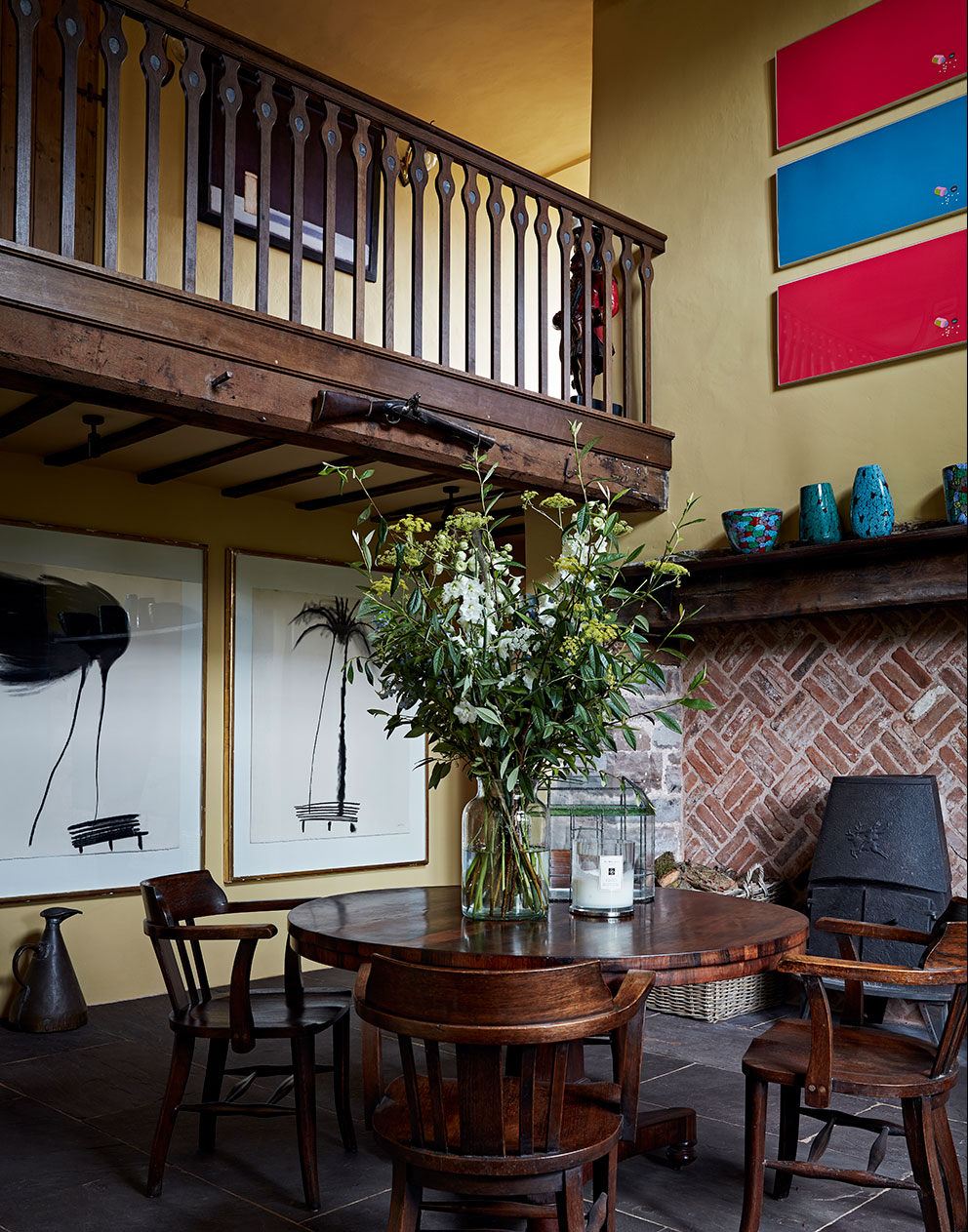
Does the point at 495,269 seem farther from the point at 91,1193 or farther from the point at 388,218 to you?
the point at 91,1193

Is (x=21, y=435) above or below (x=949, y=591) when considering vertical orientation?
above

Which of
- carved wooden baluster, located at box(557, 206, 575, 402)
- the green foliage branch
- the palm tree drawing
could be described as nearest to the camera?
the green foliage branch

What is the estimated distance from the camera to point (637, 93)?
18.6 feet

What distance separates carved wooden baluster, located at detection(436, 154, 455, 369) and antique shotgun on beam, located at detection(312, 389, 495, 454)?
0.25 meters

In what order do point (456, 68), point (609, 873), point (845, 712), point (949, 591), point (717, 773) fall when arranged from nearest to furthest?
1. point (609, 873)
2. point (949, 591)
3. point (845, 712)
4. point (717, 773)
5. point (456, 68)

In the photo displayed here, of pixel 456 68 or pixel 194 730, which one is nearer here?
pixel 194 730

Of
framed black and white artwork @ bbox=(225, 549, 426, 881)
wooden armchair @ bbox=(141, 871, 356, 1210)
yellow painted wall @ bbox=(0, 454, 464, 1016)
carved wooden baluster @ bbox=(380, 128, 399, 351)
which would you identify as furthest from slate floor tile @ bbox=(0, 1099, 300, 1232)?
carved wooden baluster @ bbox=(380, 128, 399, 351)

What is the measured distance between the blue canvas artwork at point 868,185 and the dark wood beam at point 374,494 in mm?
1874

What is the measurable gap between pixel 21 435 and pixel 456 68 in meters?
3.58

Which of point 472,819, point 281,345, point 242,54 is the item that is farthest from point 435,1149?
point 242,54

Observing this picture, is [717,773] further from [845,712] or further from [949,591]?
[949,591]

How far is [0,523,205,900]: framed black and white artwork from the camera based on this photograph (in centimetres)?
472

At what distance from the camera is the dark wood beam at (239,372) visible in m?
3.15

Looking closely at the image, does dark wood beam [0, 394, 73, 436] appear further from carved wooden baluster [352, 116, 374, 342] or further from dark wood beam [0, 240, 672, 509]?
carved wooden baluster [352, 116, 374, 342]
